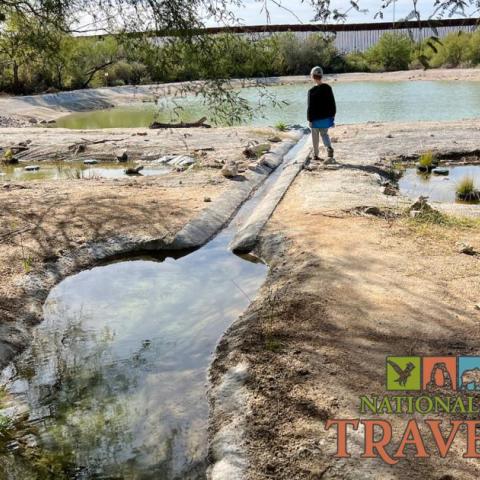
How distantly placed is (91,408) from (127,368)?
602mm

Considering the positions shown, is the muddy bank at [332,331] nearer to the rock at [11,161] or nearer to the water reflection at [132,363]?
the water reflection at [132,363]

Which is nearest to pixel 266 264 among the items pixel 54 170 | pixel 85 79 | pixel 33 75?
pixel 54 170

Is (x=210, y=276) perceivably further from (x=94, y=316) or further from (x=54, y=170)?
(x=54, y=170)

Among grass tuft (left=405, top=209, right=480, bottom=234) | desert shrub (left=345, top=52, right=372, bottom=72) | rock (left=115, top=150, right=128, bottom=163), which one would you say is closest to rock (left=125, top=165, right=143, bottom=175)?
rock (left=115, top=150, right=128, bottom=163)

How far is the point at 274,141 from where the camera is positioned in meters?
15.7

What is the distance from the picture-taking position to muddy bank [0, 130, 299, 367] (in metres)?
6.24

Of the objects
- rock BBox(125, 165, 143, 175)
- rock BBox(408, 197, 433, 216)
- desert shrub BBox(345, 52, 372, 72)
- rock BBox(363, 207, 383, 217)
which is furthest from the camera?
desert shrub BBox(345, 52, 372, 72)

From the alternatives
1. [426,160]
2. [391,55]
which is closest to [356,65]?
[391,55]

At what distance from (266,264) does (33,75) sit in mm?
29830

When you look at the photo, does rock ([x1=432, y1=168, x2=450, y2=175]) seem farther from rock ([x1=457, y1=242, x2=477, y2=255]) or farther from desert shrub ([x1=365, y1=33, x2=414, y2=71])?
desert shrub ([x1=365, y1=33, x2=414, y2=71])

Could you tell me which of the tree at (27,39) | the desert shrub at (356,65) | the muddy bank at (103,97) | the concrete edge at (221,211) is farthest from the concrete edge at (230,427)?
the desert shrub at (356,65)

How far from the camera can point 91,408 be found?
4.41 meters

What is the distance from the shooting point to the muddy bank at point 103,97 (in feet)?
84.3

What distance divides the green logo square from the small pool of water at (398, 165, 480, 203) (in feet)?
20.5
